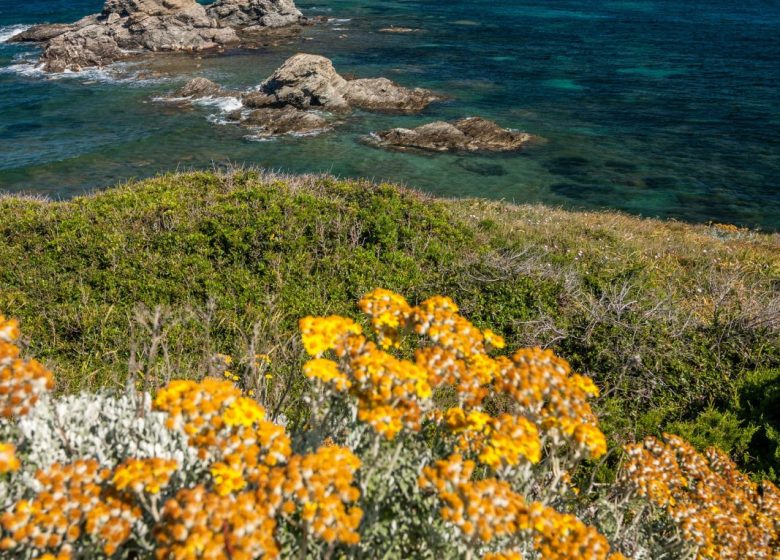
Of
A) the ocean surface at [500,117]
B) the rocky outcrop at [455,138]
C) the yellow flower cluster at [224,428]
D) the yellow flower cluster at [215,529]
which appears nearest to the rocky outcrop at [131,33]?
the ocean surface at [500,117]

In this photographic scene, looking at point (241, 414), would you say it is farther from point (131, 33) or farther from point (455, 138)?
point (131, 33)

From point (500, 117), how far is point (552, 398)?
33.2 meters

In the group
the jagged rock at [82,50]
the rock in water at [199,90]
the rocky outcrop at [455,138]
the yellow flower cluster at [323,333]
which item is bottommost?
the rocky outcrop at [455,138]

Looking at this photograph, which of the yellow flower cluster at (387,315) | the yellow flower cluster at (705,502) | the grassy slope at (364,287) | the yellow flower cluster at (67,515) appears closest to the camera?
the yellow flower cluster at (67,515)

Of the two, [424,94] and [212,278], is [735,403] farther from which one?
[424,94]

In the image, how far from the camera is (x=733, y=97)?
3816 cm

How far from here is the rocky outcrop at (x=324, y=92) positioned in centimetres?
3428

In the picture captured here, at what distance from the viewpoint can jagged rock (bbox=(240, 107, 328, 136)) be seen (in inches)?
1207

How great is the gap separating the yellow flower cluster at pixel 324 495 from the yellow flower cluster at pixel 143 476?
1.77 ft

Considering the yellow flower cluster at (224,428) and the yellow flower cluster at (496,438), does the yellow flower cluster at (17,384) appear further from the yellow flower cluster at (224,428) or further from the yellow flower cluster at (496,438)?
the yellow flower cluster at (496,438)

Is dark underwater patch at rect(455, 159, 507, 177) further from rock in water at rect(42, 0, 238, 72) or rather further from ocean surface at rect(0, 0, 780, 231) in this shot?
rock in water at rect(42, 0, 238, 72)

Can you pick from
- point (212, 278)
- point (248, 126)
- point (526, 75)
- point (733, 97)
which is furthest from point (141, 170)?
point (733, 97)

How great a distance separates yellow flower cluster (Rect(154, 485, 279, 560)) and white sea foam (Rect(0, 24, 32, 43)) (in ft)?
208

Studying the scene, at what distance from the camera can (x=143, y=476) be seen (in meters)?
2.29
